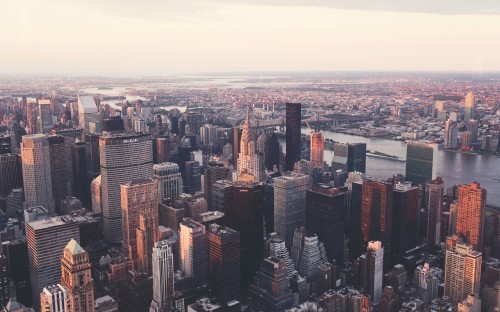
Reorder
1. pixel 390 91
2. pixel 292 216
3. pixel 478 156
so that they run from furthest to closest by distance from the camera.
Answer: pixel 478 156 → pixel 390 91 → pixel 292 216

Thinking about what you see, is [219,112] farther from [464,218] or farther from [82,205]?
[464,218]

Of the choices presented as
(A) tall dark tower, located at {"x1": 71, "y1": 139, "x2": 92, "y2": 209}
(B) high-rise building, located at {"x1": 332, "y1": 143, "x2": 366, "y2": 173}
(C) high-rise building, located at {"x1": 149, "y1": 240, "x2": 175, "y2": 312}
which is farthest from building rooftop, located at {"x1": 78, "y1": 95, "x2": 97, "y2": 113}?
(B) high-rise building, located at {"x1": 332, "y1": 143, "x2": 366, "y2": 173}

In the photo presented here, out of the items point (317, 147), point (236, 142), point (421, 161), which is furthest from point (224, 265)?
point (236, 142)

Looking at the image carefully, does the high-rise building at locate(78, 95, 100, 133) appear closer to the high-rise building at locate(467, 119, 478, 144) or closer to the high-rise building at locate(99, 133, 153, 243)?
the high-rise building at locate(99, 133, 153, 243)

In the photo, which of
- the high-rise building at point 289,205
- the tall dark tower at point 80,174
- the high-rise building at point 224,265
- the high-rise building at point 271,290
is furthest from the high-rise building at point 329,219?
the tall dark tower at point 80,174

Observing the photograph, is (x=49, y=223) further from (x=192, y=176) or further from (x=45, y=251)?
(x=192, y=176)

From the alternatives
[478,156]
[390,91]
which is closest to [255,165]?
[390,91]
